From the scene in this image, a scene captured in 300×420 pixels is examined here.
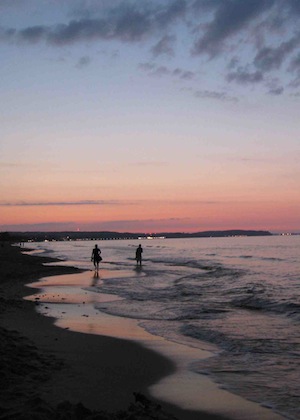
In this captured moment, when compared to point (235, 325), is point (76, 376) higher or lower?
higher

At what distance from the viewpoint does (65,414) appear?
4.80 metres

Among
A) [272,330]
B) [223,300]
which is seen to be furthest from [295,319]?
[223,300]

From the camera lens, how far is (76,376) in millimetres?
7094

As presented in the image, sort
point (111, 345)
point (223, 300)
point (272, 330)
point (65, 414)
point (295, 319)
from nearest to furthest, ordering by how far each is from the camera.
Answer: point (65, 414), point (111, 345), point (272, 330), point (295, 319), point (223, 300)

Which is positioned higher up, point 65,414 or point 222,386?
point 65,414

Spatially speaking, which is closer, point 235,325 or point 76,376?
point 76,376

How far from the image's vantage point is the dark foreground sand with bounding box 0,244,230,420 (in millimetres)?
5044

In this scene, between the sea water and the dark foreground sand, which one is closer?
the dark foreground sand

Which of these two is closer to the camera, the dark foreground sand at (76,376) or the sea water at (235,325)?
the dark foreground sand at (76,376)

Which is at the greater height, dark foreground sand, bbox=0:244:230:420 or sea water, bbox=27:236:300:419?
dark foreground sand, bbox=0:244:230:420

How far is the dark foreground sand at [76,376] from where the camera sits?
16.5 feet

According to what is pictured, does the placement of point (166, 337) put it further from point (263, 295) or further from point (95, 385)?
point (263, 295)

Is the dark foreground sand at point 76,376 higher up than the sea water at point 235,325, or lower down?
higher up

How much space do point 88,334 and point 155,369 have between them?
131 inches
